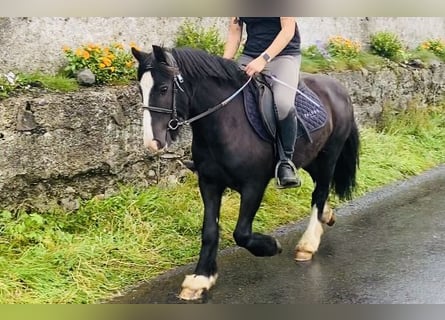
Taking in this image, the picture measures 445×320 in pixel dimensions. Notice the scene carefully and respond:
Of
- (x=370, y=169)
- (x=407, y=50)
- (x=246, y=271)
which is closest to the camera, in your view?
(x=246, y=271)

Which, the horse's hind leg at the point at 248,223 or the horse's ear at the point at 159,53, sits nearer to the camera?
the horse's ear at the point at 159,53


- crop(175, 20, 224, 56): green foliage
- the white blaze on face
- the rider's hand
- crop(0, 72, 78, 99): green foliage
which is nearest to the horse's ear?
the white blaze on face

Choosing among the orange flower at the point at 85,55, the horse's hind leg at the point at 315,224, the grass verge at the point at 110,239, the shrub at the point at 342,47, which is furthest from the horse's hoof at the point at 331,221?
the shrub at the point at 342,47

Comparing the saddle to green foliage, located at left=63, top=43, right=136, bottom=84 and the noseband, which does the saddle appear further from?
green foliage, located at left=63, top=43, right=136, bottom=84

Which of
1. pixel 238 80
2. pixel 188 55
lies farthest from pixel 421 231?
pixel 188 55

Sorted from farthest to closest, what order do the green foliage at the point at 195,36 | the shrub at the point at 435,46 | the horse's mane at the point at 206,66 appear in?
the shrub at the point at 435,46, the green foliage at the point at 195,36, the horse's mane at the point at 206,66

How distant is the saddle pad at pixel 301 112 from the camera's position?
475 centimetres

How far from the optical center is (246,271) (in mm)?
5188

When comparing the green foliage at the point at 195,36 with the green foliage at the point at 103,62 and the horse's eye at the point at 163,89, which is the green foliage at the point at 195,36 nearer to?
the green foliage at the point at 103,62

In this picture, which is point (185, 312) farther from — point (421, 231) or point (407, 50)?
point (407, 50)

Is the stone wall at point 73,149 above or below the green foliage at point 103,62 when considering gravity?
below

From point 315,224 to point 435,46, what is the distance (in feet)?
16.0
